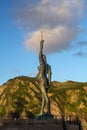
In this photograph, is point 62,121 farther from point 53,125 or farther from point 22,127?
point 22,127

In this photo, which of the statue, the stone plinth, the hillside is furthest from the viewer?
the hillside

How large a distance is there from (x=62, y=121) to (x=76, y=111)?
5007 inches

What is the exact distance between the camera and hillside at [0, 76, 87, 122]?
158 m

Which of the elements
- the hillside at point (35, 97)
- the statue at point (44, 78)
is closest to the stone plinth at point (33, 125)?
the statue at point (44, 78)

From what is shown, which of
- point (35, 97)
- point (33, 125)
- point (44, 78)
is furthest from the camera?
point (35, 97)

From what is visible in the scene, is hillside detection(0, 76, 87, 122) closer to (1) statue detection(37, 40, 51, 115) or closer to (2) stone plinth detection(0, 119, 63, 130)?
(1) statue detection(37, 40, 51, 115)

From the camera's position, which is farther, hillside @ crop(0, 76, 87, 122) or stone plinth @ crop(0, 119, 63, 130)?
hillside @ crop(0, 76, 87, 122)

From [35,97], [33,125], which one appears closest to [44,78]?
[33,125]

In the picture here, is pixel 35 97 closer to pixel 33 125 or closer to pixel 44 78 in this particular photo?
pixel 44 78

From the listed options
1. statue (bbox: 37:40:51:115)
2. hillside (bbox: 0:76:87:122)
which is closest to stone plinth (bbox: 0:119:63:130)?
statue (bbox: 37:40:51:115)

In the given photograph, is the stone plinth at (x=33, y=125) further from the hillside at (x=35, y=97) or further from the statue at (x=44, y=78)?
the hillside at (x=35, y=97)

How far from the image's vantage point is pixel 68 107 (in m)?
164

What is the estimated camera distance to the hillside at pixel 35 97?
6240 inches

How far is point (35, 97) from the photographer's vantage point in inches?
6594
